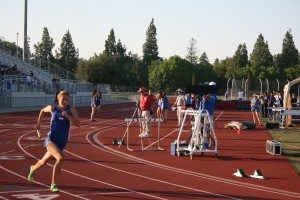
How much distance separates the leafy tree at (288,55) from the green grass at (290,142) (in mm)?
88541

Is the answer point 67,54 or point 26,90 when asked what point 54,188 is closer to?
point 26,90

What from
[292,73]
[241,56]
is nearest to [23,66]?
[292,73]

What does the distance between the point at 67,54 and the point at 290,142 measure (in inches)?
3674

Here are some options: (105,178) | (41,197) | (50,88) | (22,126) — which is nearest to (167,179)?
(105,178)

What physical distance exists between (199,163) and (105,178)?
3.23m

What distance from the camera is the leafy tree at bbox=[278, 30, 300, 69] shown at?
4336 inches

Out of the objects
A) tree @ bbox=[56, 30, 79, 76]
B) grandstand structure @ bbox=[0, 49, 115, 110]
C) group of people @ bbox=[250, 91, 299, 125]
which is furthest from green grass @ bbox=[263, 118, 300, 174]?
tree @ bbox=[56, 30, 79, 76]

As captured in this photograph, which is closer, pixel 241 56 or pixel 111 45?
pixel 111 45

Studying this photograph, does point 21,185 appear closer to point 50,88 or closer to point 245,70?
point 50,88

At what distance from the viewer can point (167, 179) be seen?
10070 mm

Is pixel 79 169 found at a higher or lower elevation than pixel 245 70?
lower

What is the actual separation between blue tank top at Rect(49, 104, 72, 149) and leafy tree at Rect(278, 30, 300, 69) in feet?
350

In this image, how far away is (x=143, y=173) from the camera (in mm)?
10719

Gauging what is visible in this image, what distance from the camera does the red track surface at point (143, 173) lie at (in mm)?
8727
